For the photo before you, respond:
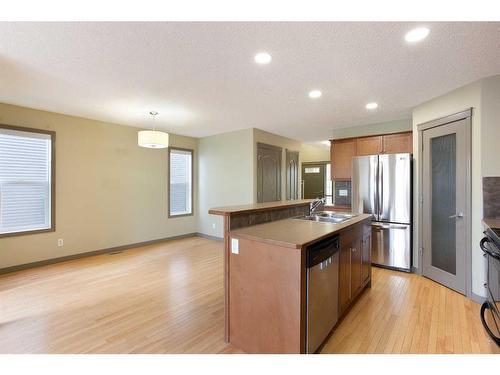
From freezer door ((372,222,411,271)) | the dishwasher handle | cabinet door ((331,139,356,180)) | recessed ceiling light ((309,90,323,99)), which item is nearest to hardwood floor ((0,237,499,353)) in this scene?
freezer door ((372,222,411,271))

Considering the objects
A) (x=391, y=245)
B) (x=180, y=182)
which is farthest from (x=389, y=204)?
(x=180, y=182)

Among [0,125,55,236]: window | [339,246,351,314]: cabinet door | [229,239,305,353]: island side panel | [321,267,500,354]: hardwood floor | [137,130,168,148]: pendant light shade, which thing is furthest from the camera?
[137,130,168,148]: pendant light shade

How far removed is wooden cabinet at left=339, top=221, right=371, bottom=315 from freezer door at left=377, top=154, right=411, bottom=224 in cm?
98

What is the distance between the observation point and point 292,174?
6723 mm

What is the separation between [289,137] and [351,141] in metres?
1.93

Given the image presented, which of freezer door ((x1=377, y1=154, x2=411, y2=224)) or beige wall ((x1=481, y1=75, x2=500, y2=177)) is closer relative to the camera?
beige wall ((x1=481, y1=75, x2=500, y2=177))

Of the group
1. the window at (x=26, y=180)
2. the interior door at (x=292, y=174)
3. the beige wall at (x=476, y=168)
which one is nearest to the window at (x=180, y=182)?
the window at (x=26, y=180)

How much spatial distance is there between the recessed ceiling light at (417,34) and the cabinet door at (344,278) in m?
1.85

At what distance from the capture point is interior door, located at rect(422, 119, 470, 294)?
2.99 meters

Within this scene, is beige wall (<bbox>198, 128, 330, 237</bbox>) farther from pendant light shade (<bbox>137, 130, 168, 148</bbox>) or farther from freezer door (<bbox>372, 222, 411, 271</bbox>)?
freezer door (<bbox>372, 222, 411, 271</bbox>)

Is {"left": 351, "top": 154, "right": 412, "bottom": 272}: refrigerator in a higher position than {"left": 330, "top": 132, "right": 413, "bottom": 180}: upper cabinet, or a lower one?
lower

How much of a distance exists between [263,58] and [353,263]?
7.42ft

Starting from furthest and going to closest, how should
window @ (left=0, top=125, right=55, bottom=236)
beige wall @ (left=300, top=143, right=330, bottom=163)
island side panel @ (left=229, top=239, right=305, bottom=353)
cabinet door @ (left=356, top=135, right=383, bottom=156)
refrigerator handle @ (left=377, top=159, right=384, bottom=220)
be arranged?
beige wall @ (left=300, top=143, right=330, bottom=163)
cabinet door @ (left=356, top=135, right=383, bottom=156)
refrigerator handle @ (left=377, top=159, right=384, bottom=220)
window @ (left=0, top=125, right=55, bottom=236)
island side panel @ (left=229, top=239, right=305, bottom=353)

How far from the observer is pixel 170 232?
5879 millimetres
